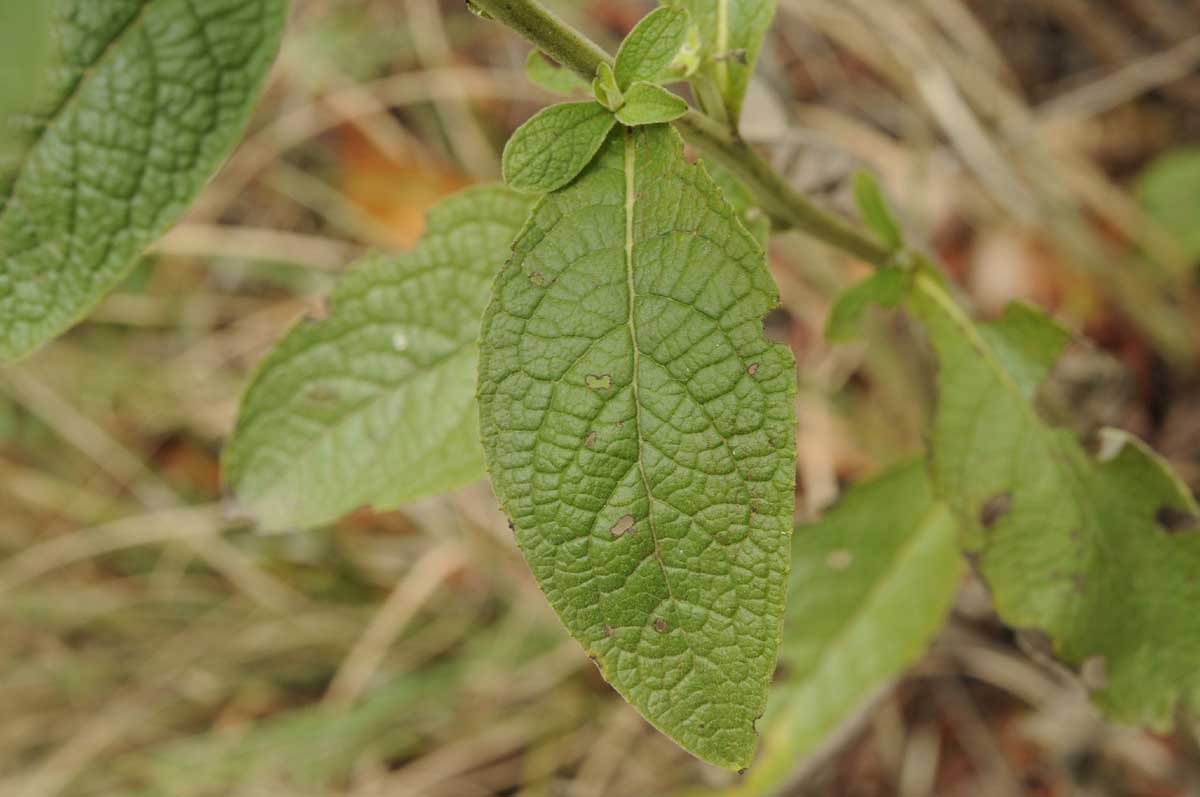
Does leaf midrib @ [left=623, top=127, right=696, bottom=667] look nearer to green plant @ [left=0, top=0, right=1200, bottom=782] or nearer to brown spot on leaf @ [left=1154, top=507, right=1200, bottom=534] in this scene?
green plant @ [left=0, top=0, right=1200, bottom=782]

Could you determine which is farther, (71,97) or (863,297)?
(863,297)

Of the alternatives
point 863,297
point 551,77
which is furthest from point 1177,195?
point 551,77

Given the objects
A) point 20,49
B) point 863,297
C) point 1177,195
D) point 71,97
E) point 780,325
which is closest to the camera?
point 20,49

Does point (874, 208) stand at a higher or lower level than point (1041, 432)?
higher

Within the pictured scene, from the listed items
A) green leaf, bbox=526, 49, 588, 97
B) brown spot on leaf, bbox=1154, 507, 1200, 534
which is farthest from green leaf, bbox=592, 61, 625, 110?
brown spot on leaf, bbox=1154, 507, 1200, 534

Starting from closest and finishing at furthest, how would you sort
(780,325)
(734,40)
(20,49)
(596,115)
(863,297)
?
1. (20,49)
2. (596,115)
3. (734,40)
4. (863,297)
5. (780,325)

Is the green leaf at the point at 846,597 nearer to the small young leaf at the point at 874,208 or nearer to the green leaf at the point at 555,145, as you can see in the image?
the small young leaf at the point at 874,208

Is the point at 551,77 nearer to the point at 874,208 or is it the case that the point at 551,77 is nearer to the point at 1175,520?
the point at 874,208

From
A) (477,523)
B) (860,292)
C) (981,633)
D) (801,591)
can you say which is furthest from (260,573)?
(860,292)
